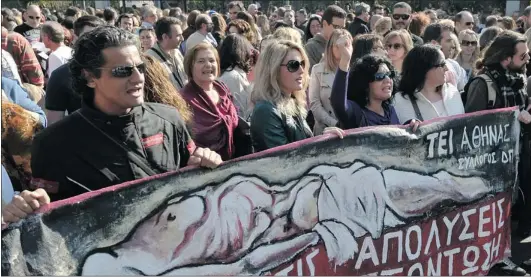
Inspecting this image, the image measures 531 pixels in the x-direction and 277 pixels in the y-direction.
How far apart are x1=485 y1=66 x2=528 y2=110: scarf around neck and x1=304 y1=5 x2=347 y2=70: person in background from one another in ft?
7.45

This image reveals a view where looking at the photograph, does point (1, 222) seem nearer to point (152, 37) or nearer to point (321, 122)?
point (321, 122)

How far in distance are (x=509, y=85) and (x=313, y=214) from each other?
2.69 meters

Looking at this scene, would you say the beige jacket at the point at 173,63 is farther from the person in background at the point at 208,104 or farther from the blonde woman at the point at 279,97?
the blonde woman at the point at 279,97

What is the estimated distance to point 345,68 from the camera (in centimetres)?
399

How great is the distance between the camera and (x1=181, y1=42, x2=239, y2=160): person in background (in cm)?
416

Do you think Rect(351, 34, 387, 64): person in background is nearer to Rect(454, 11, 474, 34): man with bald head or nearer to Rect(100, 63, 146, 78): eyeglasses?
Rect(100, 63, 146, 78): eyeglasses

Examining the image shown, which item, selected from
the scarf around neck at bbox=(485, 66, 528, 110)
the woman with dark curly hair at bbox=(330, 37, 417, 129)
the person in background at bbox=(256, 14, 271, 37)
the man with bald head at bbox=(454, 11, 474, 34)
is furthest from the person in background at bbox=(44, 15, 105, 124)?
the person in background at bbox=(256, 14, 271, 37)

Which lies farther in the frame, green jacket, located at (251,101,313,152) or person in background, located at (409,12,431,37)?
person in background, located at (409,12,431,37)

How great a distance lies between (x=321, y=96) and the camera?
5012mm

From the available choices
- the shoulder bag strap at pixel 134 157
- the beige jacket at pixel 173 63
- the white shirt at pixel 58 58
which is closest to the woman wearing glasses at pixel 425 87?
the beige jacket at pixel 173 63

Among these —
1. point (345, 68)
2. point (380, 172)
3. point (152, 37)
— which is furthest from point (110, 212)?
point (152, 37)

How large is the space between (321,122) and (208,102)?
3.42ft

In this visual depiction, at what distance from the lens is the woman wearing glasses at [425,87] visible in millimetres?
4301

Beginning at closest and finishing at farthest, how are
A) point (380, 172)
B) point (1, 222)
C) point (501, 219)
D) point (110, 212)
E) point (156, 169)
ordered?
point (1, 222) < point (110, 212) < point (156, 169) < point (380, 172) < point (501, 219)
